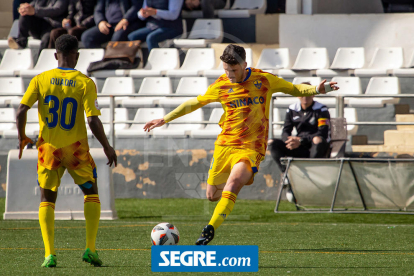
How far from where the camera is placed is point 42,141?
203 inches

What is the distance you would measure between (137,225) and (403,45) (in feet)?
23.8

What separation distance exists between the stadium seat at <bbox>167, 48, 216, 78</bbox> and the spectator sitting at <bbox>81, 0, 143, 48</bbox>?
1285mm

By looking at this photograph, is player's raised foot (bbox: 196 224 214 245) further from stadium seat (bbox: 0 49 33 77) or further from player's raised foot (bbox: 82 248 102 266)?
stadium seat (bbox: 0 49 33 77)

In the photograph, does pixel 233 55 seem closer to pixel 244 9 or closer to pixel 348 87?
pixel 348 87

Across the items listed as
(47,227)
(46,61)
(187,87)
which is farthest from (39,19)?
(47,227)

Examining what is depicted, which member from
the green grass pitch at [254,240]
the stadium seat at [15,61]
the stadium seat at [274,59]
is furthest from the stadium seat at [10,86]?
the stadium seat at [274,59]

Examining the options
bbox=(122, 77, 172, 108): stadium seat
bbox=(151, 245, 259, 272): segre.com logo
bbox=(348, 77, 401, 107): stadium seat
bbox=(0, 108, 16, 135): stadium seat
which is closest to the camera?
bbox=(151, 245, 259, 272): segre.com logo

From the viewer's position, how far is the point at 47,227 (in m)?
5.01

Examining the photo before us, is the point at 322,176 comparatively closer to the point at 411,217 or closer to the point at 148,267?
the point at 411,217

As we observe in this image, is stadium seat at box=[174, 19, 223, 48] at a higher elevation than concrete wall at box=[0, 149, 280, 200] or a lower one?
higher

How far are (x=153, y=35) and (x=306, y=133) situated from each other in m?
5.05

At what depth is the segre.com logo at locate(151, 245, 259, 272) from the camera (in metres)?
4.38

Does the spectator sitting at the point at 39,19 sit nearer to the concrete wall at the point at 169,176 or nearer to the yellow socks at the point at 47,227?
the concrete wall at the point at 169,176

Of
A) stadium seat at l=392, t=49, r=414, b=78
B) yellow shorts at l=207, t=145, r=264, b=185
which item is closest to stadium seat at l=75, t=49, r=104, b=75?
stadium seat at l=392, t=49, r=414, b=78
